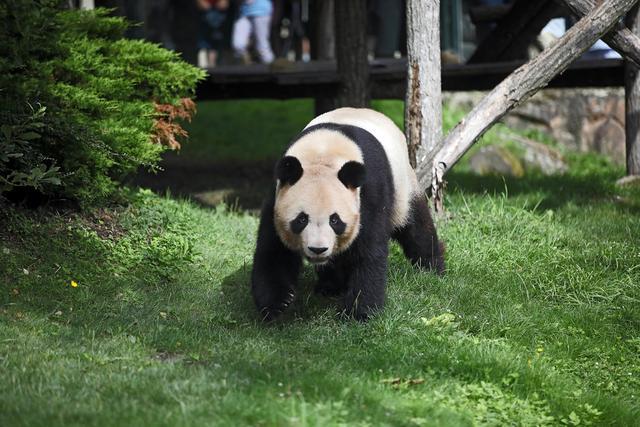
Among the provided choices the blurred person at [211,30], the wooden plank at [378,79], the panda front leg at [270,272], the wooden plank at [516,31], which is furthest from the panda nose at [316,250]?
the blurred person at [211,30]

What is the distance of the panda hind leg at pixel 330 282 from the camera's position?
21.2ft

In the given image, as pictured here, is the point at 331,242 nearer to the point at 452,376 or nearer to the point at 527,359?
the point at 452,376

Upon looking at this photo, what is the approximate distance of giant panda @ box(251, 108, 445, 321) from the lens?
5457 mm

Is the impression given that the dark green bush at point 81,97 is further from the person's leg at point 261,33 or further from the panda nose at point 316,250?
the person's leg at point 261,33

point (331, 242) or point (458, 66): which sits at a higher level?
point (458, 66)

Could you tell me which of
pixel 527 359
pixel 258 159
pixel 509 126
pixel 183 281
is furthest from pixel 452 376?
pixel 509 126

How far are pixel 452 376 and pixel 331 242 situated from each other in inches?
41.1

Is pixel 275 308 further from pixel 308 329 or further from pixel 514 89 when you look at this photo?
pixel 514 89

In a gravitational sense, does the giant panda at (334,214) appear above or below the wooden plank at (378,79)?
below

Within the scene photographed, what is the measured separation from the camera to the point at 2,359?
4.86m

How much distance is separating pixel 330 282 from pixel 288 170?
132 cm

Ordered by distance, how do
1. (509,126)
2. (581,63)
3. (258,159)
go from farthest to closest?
(509,126) → (258,159) → (581,63)

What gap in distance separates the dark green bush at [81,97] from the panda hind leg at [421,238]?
2079 millimetres

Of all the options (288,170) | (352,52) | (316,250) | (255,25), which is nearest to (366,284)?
(316,250)
